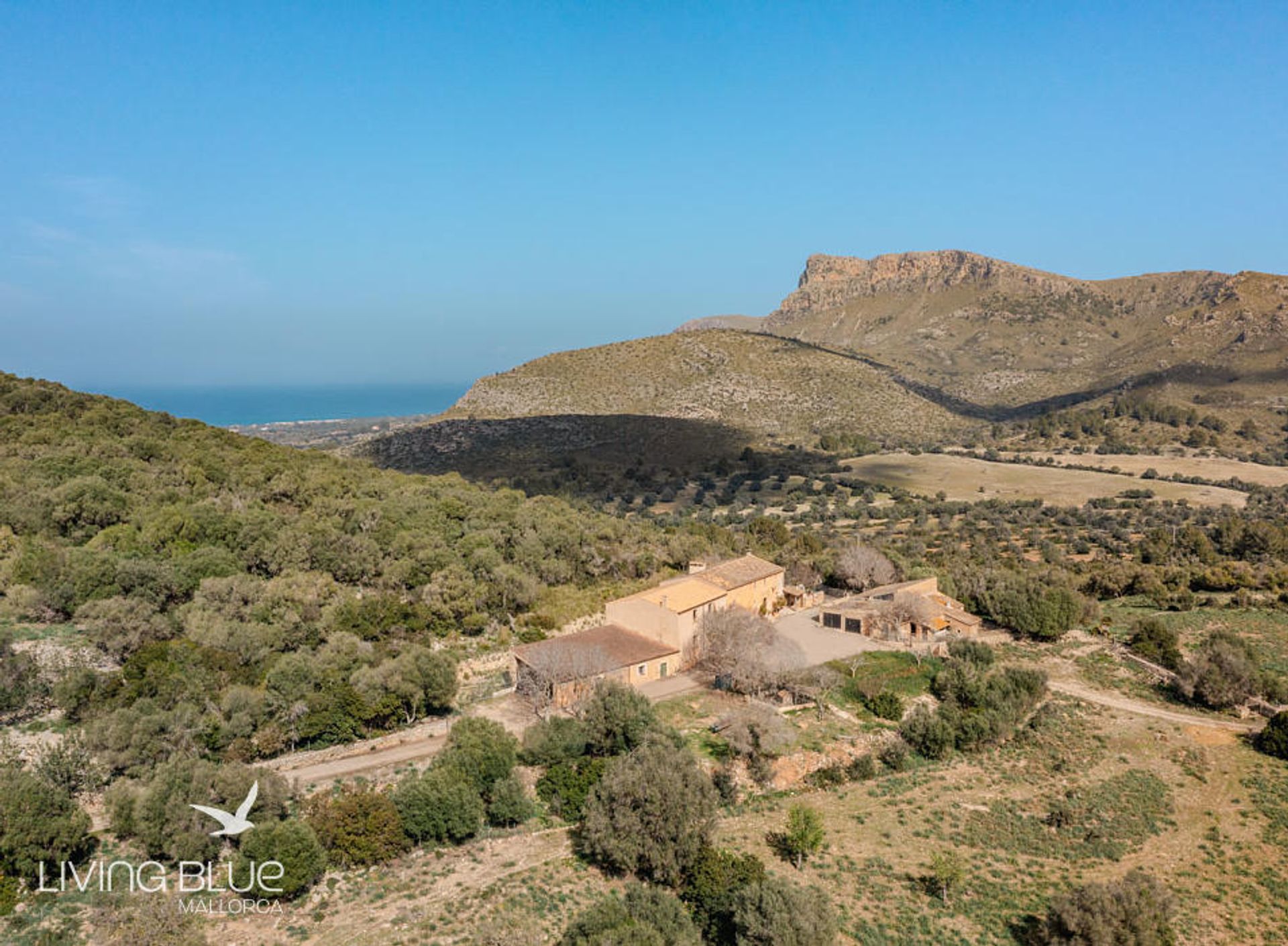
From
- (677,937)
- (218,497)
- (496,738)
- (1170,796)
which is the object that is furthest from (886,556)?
(218,497)

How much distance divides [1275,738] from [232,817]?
29.1m

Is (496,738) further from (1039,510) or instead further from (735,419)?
(735,419)

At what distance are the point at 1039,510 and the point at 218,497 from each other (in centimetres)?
5664

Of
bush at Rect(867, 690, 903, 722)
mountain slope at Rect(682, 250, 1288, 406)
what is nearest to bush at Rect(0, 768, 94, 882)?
bush at Rect(867, 690, 903, 722)

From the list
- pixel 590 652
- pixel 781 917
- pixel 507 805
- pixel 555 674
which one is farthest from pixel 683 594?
pixel 781 917

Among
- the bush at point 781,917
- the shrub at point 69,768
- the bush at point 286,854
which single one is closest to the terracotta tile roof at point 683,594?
the bush at point 781,917

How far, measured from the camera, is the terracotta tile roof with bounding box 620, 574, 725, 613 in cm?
2905

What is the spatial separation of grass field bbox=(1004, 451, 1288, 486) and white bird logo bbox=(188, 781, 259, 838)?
3153 inches

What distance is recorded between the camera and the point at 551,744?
69.4 ft

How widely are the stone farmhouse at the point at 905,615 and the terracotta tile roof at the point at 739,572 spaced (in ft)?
10.0

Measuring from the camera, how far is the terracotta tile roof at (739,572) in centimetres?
3275

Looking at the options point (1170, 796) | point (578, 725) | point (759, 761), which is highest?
point (578, 725)

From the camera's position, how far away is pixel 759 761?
867 inches

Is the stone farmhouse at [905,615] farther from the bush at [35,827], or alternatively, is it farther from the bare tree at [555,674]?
the bush at [35,827]
